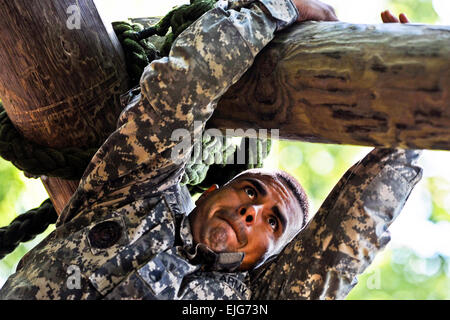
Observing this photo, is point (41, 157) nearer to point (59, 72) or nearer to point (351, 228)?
point (59, 72)

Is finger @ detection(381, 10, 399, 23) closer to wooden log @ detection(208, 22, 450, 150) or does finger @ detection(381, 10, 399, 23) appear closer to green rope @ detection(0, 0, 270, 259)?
wooden log @ detection(208, 22, 450, 150)

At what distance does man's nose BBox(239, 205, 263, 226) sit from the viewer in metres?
1.89

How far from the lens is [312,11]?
1.70 metres

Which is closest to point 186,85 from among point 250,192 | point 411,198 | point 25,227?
point 250,192

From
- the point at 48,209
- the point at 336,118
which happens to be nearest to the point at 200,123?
the point at 336,118

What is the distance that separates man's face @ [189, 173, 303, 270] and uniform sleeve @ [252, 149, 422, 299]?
12 centimetres

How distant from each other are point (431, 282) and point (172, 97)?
4545 mm

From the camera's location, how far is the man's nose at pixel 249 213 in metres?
1.89

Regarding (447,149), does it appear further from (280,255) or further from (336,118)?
(280,255)

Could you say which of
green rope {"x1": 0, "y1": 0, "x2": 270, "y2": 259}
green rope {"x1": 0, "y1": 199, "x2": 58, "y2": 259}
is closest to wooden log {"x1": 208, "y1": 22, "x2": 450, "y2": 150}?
green rope {"x1": 0, "y1": 0, "x2": 270, "y2": 259}

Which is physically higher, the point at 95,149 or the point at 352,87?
the point at 352,87

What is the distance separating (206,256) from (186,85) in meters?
0.52

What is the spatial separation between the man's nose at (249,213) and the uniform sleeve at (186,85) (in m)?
0.27
